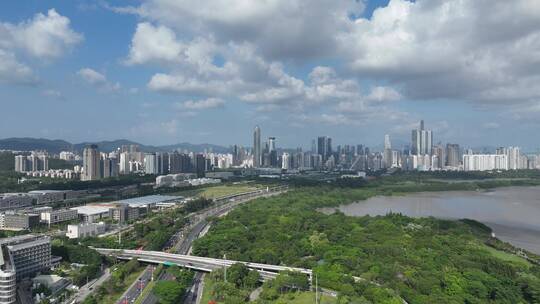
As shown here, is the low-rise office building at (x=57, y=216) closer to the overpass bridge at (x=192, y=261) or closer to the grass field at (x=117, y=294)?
the overpass bridge at (x=192, y=261)

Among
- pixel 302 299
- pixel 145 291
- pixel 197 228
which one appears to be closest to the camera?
pixel 302 299

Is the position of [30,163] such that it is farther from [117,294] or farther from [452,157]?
[452,157]

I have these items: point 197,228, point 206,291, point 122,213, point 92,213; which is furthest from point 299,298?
point 92,213

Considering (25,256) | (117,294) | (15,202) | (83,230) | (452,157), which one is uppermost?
(452,157)

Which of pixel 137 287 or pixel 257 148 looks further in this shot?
pixel 257 148

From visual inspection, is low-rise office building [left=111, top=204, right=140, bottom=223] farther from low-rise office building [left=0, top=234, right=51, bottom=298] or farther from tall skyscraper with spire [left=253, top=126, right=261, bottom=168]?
tall skyscraper with spire [left=253, top=126, right=261, bottom=168]

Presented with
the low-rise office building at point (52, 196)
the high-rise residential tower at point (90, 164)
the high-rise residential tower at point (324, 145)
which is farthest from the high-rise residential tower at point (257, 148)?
the low-rise office building at point (52, 196)

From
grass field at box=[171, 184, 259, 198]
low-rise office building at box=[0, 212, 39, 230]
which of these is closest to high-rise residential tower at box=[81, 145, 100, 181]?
grass field at box=[171, 184, 259, 198]
